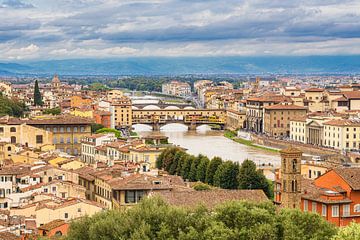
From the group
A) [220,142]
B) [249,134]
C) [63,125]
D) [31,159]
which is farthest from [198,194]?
[249,134]

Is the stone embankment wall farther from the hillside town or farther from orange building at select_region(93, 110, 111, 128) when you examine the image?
orange building at select_region(93, 110, 111, 128)

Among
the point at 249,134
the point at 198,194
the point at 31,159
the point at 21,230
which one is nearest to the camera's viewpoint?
the point at 21,230

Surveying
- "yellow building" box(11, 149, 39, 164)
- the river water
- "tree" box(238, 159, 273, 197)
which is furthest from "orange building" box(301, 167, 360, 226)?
the river water

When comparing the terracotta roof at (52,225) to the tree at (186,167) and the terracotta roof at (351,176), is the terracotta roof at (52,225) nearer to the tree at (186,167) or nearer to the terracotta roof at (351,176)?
the terracotta roof at (351,176)

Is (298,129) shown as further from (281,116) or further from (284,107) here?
(284,107)

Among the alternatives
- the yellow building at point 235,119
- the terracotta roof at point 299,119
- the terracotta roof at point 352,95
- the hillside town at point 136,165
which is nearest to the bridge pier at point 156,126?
the hillside town at point 136,165

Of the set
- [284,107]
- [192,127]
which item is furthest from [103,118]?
[192,127]

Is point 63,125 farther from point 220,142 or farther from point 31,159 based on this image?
point 220,142
